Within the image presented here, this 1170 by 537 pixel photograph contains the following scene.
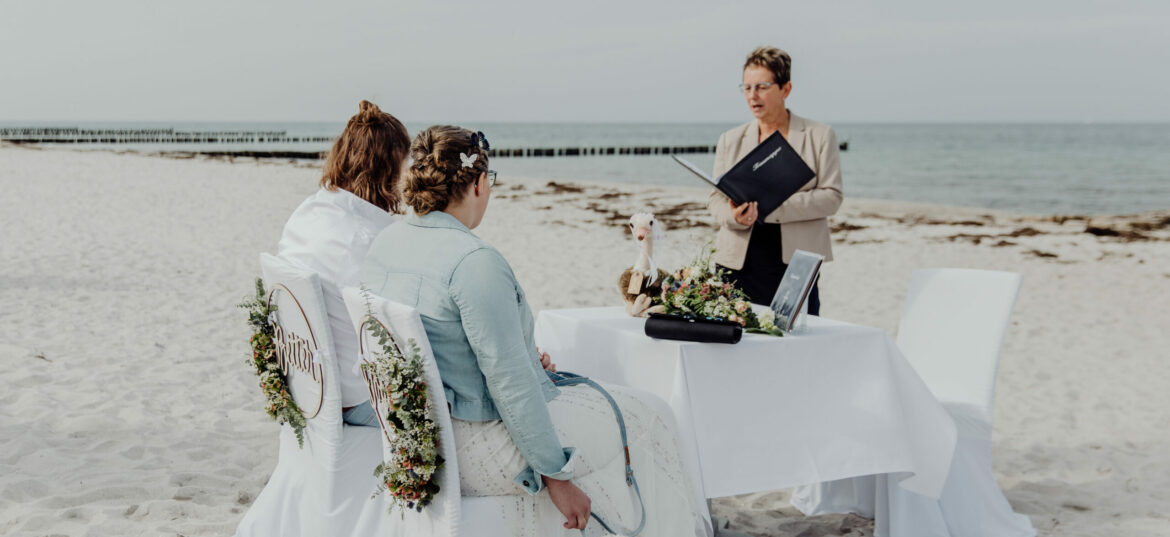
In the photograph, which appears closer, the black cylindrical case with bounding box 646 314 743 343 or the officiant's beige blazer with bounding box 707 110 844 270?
the black cylindrical case with bounding box 646 314 743 343

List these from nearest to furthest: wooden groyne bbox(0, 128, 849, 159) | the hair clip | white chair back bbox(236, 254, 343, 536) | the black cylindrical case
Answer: the hair clip, white chair back bbox(236, 254, 343, 536), the black cylindrical case, wooden groyne bbox(0, 128, 849, 159)

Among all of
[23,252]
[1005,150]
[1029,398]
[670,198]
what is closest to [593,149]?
[1005,150]

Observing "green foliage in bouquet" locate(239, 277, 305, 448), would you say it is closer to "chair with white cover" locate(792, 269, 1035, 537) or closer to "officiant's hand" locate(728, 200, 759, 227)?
"officiant's hand" locate(728, 200, 759, 227)

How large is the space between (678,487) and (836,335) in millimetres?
903

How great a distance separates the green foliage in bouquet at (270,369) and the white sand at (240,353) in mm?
972

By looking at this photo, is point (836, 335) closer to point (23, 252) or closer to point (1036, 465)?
point (1036, 465)

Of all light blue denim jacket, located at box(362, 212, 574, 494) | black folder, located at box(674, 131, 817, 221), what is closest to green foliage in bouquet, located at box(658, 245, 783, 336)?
black folder, located at box(674, 131, 817, 221)

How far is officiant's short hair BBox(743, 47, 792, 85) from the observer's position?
372 cm

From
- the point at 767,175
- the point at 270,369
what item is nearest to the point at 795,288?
the point at 767,175

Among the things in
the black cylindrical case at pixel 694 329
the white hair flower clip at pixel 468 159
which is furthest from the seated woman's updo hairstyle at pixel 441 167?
the black cylindrical case at pixel 694 329

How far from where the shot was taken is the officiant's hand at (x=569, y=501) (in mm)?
2152

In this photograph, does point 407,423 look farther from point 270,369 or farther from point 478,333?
point 270,369

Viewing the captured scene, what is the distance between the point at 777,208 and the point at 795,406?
106 cm

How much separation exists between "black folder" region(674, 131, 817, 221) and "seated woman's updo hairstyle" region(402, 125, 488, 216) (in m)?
1.44
